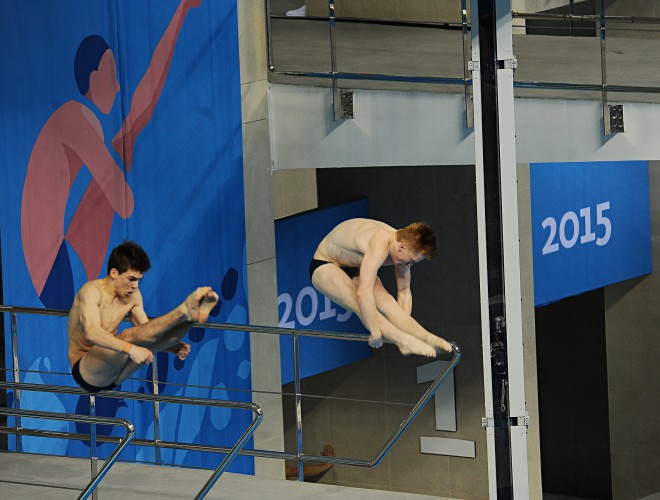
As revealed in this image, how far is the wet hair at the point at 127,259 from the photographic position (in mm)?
3914

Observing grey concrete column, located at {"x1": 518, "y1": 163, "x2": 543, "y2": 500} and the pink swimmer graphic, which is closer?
the pink swimmer graphic

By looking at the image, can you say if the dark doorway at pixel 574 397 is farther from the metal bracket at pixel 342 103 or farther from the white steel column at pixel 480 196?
the white steel column at pixel 480 196

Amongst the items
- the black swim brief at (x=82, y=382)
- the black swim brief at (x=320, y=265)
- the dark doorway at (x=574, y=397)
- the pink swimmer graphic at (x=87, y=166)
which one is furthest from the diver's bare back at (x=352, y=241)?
the dark doorway at (x=574, y=397)

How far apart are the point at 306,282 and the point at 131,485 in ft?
3.76

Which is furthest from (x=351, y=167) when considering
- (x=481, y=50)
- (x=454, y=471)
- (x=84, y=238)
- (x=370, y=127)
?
(x=454, y=471)

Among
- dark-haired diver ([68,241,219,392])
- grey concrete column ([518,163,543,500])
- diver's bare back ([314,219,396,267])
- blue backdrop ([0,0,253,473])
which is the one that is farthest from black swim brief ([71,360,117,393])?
grey concrete column ([518,163,543,500])

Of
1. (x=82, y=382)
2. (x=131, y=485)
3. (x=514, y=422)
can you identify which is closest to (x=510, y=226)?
(x=514, y=422)

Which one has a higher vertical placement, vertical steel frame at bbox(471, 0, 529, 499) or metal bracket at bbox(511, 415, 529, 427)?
vertical steel frame at bbox(471, 0, 529, 499)

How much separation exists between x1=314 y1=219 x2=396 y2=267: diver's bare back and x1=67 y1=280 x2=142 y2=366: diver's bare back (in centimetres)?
61

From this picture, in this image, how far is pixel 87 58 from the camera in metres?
4.79

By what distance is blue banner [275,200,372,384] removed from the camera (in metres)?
4.18

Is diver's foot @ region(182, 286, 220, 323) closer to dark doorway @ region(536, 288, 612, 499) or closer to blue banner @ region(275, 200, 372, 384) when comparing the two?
blue banner @ region(275, 200, 372, 384)

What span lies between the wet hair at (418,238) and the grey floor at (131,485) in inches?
55.4

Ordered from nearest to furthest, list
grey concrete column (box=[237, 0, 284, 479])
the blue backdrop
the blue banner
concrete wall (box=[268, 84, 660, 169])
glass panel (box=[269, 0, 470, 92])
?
the blue banner → the blue backdrop → grey concrete column (box=[237, 0, 284, 479]) → concrete wall (box=[268, 84, 660, 169]) → glass panel (box=[269, 0, 470, 92])
